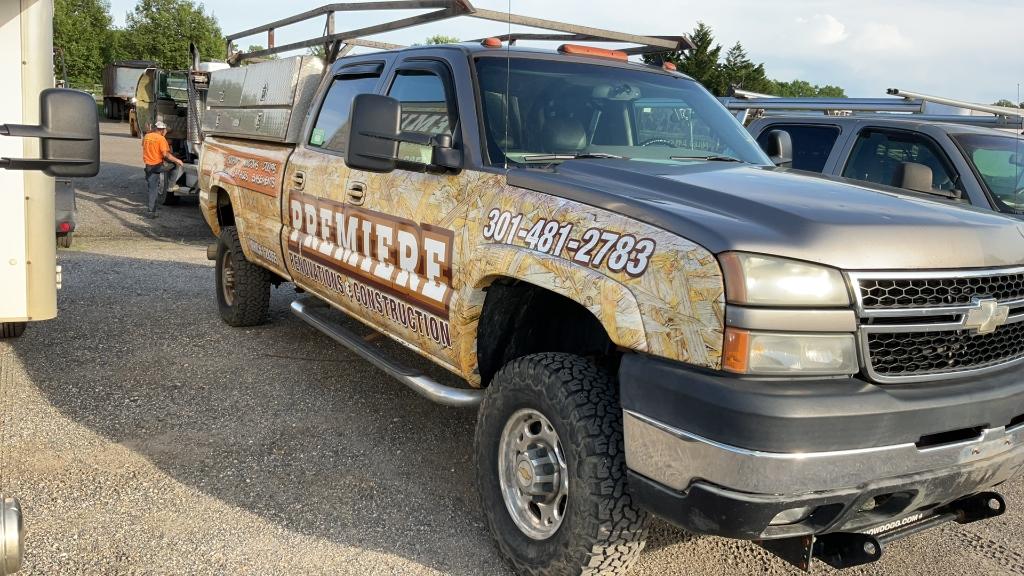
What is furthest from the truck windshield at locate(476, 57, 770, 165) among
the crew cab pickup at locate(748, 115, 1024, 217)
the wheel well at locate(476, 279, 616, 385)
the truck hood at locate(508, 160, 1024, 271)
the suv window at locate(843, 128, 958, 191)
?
the suv window at locate(843, 128, 958, 191)

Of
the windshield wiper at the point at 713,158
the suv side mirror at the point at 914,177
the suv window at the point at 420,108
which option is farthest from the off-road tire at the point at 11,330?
the suv side mirror at the point at 914,177

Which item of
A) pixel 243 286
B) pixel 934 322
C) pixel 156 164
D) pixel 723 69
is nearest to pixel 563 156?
pixel 934 322

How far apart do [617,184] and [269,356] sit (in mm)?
3674

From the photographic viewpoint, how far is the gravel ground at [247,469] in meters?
3.39

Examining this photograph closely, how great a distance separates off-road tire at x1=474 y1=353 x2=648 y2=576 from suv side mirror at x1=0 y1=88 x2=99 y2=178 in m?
1.63

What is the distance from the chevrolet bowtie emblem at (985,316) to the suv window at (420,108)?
2.25 metres

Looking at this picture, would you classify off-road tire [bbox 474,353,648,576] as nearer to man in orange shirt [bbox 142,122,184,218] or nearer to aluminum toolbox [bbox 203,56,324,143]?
aluminum toolbox [bbox 203,56,324,143]

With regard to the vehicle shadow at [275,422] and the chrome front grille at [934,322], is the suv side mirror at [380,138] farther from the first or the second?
the chrome front grille at [934,322]

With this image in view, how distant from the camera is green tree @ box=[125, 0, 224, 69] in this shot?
2859 inches

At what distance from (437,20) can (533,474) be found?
2.29 m

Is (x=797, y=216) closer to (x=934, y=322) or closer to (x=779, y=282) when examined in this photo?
(x=779, y=282)

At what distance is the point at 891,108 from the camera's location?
889cm

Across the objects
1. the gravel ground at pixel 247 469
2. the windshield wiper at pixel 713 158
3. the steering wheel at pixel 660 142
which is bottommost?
the gravel ground at pixel 247 469

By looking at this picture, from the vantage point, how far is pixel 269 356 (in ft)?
19.9
